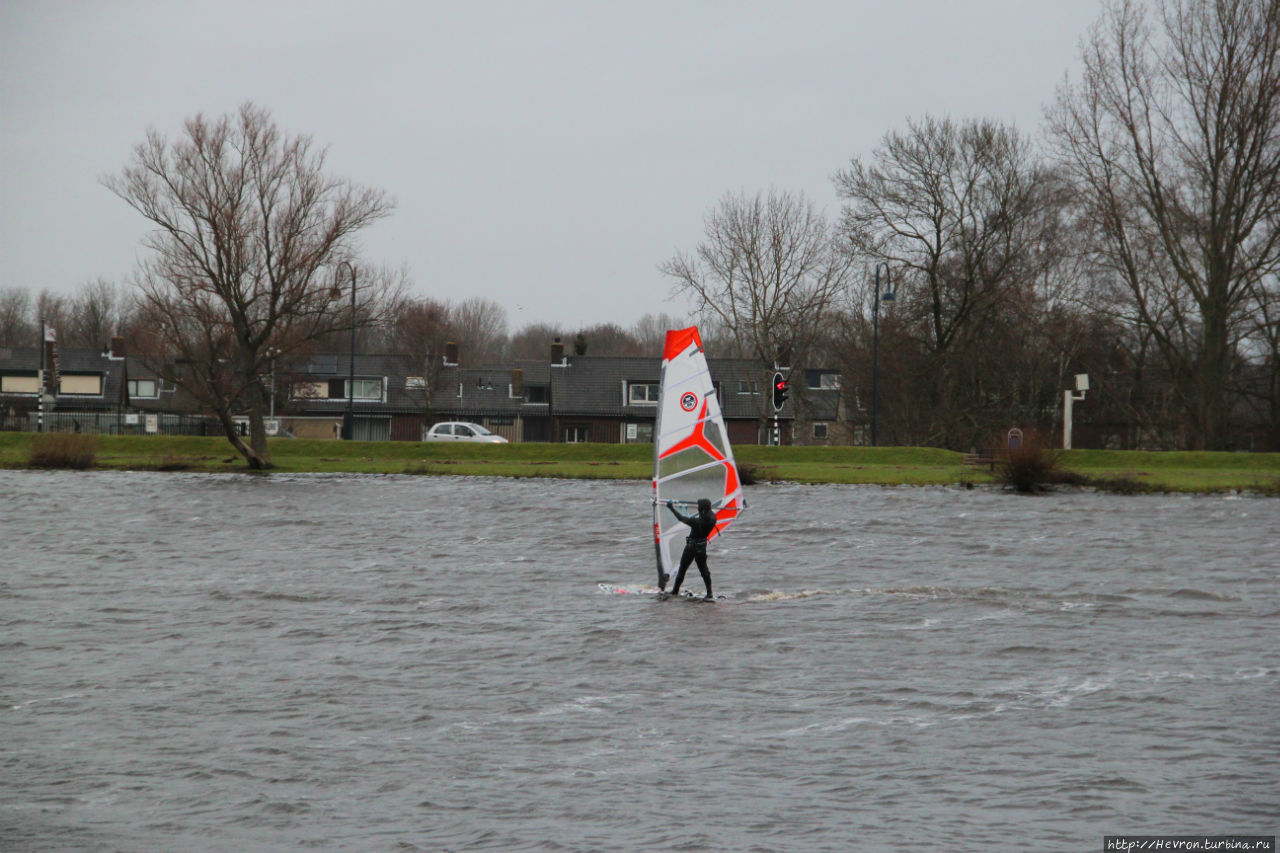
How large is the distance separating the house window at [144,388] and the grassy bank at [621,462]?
41601 mm

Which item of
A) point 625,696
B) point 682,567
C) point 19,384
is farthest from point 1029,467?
point 19,384

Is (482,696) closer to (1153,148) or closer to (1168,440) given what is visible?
(1153,148)

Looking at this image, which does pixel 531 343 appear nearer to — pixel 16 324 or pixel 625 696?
pixel 16 324

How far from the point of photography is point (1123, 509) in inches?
1341

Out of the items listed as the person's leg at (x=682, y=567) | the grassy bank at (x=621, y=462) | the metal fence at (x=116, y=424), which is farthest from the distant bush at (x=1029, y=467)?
the metal fence at (x=116, y=424)

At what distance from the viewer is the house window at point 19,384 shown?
9038cm

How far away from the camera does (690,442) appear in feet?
67.3

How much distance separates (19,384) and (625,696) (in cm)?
8841

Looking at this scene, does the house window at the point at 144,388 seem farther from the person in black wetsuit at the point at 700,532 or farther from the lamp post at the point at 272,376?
the person in black wetsuit at the point at 700,532

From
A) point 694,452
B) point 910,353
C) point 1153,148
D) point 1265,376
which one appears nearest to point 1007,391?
point 910,353

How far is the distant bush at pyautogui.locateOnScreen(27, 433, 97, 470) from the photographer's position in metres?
47.0

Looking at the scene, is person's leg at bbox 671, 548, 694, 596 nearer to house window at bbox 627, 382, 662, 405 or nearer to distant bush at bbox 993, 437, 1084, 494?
distant bush at bbox 993, 437, 1084, 494

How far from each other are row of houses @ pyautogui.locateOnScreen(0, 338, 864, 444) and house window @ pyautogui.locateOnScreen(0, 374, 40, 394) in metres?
0.07

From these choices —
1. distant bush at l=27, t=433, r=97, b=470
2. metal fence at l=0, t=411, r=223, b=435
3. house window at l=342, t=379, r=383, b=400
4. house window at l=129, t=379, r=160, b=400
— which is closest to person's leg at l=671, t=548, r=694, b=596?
distant bush at l=27, t=433, r=97, b=470
